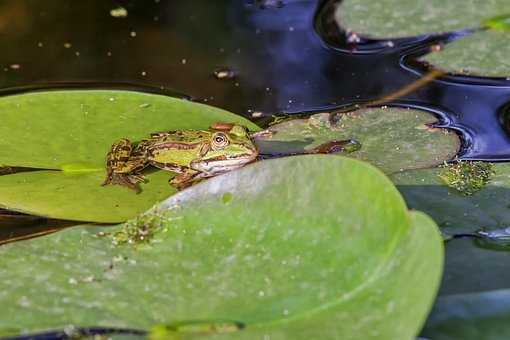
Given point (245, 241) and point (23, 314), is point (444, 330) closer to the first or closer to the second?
point (245, 241)

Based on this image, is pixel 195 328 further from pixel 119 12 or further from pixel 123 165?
pixel 119 12

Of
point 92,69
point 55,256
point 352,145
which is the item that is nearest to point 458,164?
point 352,145

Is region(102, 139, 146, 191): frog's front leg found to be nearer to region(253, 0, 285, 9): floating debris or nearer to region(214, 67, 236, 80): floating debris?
region(214, 67, 236, 80): floating debris

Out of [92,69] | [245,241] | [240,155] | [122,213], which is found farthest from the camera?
[92,69]

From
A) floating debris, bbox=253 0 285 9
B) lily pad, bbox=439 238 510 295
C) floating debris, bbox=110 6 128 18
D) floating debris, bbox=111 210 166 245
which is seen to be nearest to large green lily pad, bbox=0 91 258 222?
floating debris, bbox=111 210 166 245

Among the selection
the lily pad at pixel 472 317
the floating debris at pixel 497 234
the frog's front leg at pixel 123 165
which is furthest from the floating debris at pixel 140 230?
the floating debris at pixel 497 234

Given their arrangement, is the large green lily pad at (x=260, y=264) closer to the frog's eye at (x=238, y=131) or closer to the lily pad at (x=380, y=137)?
the lily pad at (x=380, y=137)
